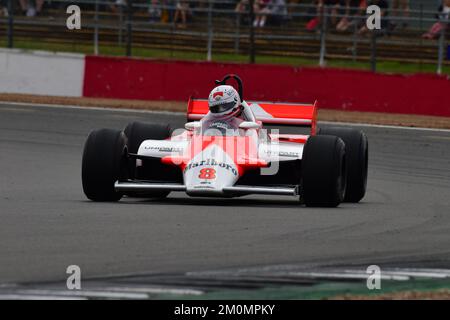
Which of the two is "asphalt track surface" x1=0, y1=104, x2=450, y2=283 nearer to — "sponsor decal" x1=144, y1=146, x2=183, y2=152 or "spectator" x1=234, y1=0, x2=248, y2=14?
"sponsor decal" x1=144, y1=146, x2=183, y2=152

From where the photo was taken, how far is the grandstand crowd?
2891 centimetres

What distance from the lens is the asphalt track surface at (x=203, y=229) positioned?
371 inches

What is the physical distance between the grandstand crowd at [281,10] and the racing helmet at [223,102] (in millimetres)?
14425

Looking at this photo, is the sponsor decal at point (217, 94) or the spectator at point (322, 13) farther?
the spectator at point (322, 13)

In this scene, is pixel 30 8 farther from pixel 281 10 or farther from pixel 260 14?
pixel 281 10

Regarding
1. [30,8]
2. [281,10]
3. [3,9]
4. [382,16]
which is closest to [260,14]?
[281,10]

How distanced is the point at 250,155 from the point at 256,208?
636mm

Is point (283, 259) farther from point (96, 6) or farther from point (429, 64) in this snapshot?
point (96, 6)

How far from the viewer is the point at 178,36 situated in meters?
30.7

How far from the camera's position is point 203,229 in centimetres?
1116

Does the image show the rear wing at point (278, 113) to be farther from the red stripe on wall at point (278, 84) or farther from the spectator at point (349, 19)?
the spectator at point (349, 19)

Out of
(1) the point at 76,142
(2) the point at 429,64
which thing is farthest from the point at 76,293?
(2) the point at 429,64

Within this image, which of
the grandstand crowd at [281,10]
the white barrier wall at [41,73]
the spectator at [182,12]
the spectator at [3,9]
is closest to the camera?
the white barrier wall at [41,73]

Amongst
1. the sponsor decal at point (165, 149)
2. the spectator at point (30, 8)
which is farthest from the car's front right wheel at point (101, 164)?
the spectator at point (30, 8)
